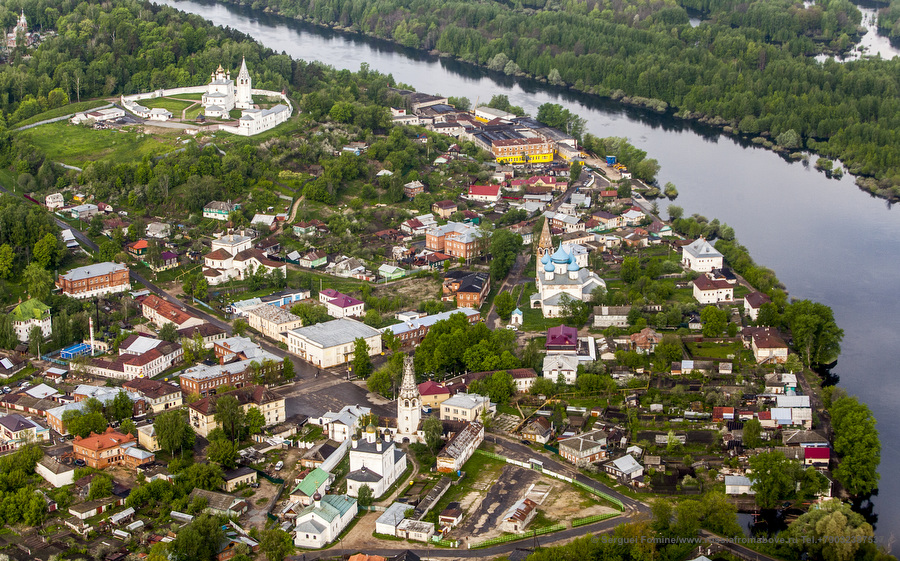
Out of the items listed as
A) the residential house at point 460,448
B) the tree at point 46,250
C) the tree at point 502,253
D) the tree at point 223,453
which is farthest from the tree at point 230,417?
the tree at point 502,253

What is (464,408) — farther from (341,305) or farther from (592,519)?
(341,305)

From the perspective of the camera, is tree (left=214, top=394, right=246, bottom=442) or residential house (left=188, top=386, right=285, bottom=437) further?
residential house (left=188, top=386, right=285, bottom=437)

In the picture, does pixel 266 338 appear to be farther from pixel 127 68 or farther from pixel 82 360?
pixel 127 68

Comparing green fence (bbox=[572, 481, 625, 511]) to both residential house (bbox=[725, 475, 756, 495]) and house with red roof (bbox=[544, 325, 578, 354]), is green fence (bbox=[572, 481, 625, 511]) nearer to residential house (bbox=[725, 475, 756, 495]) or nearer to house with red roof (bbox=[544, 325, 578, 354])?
residential house (bbox=[725, 475, 756, 495])

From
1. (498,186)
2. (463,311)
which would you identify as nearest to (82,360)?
(463,311)

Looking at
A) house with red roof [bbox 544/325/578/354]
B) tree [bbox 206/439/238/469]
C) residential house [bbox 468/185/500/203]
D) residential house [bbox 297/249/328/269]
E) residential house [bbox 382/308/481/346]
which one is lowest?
residential house [bbox 297/249/328/269]

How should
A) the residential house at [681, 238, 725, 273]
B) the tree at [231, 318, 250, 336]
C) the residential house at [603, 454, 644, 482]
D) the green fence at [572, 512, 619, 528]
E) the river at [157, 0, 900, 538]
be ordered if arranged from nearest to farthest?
the green fence at [572, 512, 619, 528]
the residential house at [603, 454, 644, 482]
the river at [157, 0, 900, 538]
the tree at [231, 318, 250, 336]
the residential house at [681, 238, 725, 273]

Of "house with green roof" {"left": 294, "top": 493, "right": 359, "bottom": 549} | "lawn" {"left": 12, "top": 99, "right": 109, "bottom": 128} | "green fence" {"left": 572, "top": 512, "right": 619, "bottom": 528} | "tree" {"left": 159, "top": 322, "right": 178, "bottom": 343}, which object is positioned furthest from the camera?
"lawn" {"left": 12, "top": 99, "right": 109, "bottom": 128}

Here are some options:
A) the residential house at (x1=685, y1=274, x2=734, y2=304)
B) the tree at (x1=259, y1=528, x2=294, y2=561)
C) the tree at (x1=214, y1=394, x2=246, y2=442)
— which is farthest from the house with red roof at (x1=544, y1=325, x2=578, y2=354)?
the tree at (x1=259, y1=528, x2=294, y2=561)
